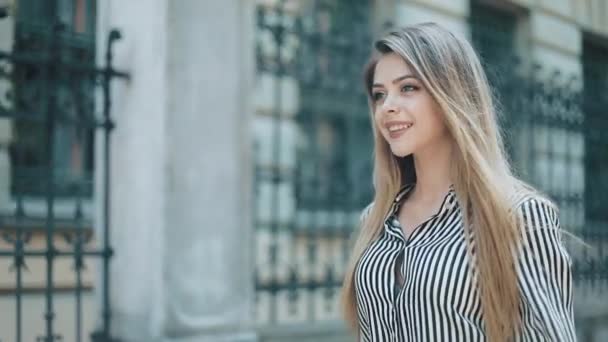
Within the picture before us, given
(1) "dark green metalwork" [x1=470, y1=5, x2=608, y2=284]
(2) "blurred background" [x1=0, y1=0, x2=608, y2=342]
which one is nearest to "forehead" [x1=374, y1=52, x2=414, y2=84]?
(2) "blurred background" [x1=0, y1=0, x2=608, y2=342]

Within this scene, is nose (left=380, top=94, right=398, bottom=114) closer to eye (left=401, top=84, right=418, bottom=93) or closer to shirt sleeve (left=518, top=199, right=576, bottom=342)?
eye (left=401, top=84, right=418, bottom=93)

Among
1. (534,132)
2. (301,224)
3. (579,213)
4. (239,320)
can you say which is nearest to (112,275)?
(239,320)

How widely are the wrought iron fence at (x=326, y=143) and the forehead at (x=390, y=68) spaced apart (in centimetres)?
209

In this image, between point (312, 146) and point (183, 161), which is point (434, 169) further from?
point (312, 146)

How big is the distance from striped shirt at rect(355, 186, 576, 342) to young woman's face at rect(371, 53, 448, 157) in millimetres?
170

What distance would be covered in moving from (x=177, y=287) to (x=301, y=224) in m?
1.85

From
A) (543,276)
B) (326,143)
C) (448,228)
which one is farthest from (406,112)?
(326,143)

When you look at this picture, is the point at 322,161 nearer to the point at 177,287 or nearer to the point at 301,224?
the point at 301,224

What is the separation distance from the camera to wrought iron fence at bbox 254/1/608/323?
538 centimetres

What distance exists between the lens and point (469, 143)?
219cm

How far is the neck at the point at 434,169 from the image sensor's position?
2332mm

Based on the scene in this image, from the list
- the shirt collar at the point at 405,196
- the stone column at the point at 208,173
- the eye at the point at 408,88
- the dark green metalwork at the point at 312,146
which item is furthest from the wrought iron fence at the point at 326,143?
the eye at the point at 408,88

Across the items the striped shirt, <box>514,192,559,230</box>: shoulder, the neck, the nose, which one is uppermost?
the nose

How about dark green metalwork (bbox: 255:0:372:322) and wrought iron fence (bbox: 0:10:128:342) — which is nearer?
wrought iron fence (bbox: 0:10:128:342)
